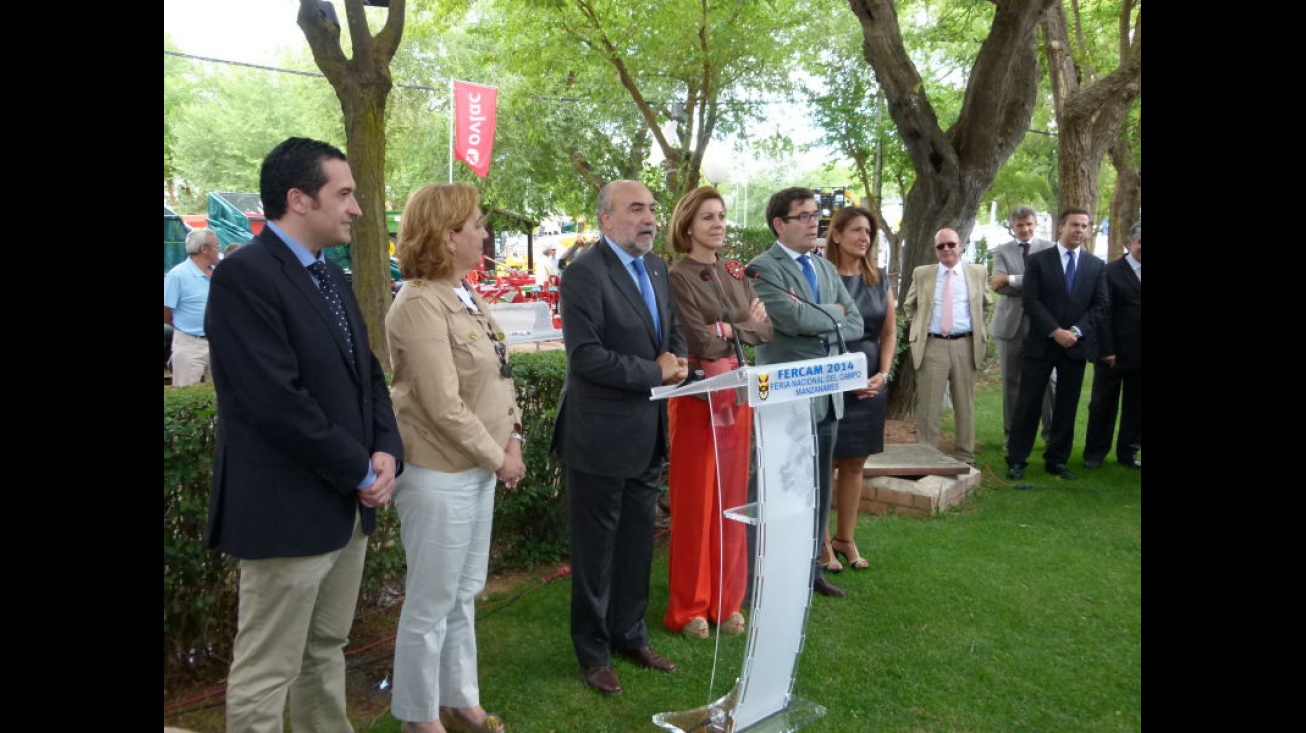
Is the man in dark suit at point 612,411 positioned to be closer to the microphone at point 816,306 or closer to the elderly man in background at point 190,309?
the microphone at point 816,306

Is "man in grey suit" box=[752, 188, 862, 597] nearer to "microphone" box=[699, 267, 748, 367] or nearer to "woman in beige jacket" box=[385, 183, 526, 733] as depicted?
"microphone" box=[699, 267, 748, 367]

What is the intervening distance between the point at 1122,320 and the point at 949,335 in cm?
161

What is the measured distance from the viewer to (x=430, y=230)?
3.24 meters

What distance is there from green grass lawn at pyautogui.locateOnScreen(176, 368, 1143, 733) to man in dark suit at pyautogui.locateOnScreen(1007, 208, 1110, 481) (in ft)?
4.94

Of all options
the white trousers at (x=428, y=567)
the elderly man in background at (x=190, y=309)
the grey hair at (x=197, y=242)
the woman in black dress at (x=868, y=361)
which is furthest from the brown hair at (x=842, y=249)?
the grey hair at (x=197, y=242)

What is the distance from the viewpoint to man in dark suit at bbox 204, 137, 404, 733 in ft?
8.36

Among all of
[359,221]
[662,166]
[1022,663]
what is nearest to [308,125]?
[662,166]

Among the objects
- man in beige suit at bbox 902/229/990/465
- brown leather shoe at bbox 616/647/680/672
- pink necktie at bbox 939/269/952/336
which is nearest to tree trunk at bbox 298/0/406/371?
brown leather shoe at bbox 616/647/680/672

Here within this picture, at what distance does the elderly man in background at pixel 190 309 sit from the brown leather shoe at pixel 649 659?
5.37m

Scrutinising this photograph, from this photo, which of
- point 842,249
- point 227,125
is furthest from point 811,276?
point 227,125

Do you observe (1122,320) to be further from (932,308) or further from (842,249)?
(842,249)

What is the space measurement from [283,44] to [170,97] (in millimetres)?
10220

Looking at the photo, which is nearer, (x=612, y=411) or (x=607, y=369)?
(x=607, y=369)

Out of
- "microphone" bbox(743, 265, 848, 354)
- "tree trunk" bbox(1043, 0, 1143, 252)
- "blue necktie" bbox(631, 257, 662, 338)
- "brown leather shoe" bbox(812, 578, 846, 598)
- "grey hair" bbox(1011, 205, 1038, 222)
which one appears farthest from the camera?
"tree trunk" bbox(1043, 0, 1143, 252)
